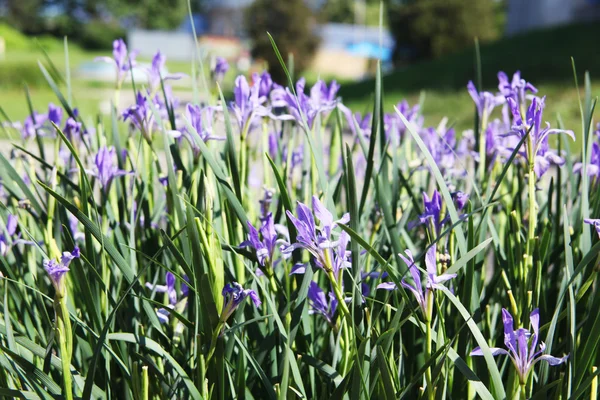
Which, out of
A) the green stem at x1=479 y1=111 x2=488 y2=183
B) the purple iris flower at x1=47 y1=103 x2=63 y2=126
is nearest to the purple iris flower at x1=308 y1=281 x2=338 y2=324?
the green stem at x1=479 y1=111 x2=488 y2=183

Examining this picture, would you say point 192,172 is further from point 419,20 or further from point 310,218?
point 419,20

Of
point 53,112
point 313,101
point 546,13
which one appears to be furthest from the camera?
point 546,13

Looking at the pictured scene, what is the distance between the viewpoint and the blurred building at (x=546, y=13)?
11.9m

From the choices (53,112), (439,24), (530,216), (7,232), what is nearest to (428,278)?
(530,216)

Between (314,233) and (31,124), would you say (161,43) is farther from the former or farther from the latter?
(314,233)

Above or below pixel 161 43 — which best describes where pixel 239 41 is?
above

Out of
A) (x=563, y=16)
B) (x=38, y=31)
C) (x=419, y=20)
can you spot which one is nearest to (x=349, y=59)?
(x=419, y=20)

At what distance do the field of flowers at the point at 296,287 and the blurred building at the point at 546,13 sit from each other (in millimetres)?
12234

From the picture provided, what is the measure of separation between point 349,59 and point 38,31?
23.5m

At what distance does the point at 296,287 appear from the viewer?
97 centimetres

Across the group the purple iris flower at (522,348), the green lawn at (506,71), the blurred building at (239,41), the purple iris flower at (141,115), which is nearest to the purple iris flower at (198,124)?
the purple iris flower at (141,115)

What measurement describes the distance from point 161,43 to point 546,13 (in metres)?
24.3

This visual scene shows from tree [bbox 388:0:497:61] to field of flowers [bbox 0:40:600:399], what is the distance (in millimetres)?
15133

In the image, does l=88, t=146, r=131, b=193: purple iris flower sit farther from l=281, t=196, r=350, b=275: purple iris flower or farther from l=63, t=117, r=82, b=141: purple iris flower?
l=281, t=196, r=350, b=275: purple iris flower
